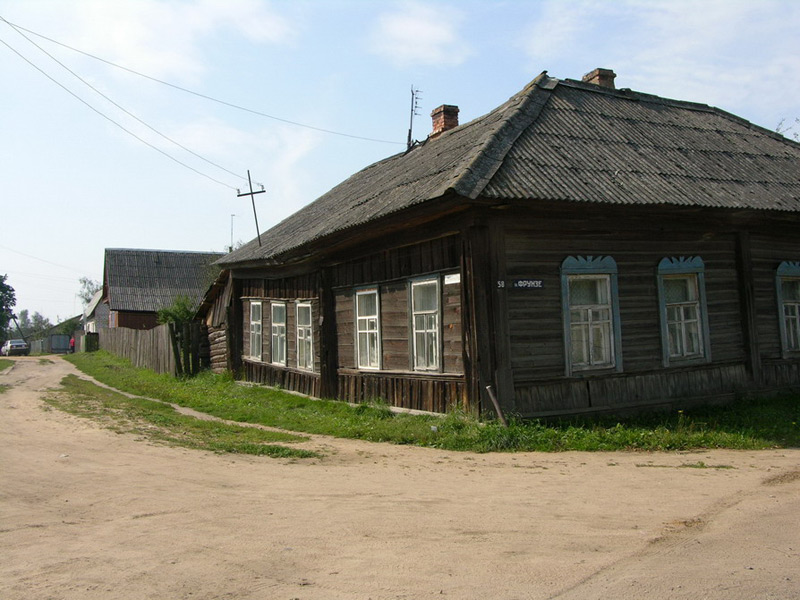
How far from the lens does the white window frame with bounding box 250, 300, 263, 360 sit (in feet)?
59.3

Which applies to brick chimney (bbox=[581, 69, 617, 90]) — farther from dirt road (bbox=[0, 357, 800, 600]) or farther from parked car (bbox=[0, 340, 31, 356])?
parked car (bbox=[0, 340, 31, 356])

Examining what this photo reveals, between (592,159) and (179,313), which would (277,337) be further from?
(592,159)

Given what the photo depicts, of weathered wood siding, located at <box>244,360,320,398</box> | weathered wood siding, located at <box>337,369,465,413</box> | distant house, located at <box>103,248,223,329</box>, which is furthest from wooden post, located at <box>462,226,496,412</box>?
distant house, located at <box>103,248,223,329</box>

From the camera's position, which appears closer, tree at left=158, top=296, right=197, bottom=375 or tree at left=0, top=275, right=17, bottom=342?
tree at left=158, top=296, right=197, bottom=375

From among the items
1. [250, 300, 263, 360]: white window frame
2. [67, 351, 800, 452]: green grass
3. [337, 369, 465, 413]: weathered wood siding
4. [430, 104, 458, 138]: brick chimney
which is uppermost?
[430, 104, 458, 138]: brick chimney

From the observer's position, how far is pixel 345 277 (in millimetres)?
13039

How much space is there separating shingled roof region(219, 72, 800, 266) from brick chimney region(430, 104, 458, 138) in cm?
104

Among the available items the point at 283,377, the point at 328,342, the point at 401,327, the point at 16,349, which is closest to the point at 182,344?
the point at 283,377

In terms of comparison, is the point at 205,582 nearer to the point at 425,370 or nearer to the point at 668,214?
the point at 425,370

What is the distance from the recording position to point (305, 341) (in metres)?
15.0

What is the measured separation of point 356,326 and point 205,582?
873 centimetres

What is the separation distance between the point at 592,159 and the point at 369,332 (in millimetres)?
4708

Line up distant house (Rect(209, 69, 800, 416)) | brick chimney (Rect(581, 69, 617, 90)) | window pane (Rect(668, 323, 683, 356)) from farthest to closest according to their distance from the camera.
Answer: brick chimney (Rect(581, 69, 617, 90)) → window pane (Rect(668, 323, 683, 356)) → distant house (Rect(209, 69, 800, 416))

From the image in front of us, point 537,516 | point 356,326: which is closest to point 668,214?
point 356,326
